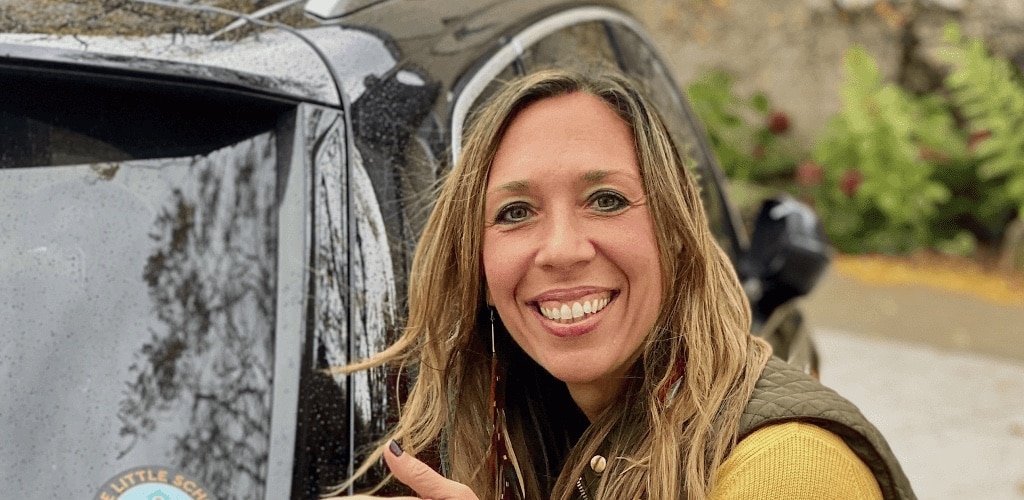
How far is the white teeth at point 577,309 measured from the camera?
5.80ft

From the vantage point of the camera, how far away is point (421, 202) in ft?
6.71

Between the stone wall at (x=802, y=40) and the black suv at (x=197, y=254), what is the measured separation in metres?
8.07

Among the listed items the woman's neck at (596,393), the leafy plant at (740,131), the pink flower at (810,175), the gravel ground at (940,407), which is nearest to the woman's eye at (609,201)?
the woman's neck at (596,393)

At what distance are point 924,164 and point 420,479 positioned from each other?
7.58 m

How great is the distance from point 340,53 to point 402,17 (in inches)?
9.8

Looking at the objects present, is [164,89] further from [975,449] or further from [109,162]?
[975,449]

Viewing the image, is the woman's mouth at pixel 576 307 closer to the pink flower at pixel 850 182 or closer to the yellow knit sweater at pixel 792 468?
the yellow knit sweater at pixel 792 468

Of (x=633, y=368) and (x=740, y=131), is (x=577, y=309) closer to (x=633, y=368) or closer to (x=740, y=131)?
(x=633, y=368)

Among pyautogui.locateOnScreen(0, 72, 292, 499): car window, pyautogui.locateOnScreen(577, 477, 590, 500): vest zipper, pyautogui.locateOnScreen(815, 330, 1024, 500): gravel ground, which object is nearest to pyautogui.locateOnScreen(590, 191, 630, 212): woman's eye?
pyautogui.locateOnScreen(577, 477, 590, 500): vest zipper

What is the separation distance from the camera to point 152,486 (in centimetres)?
176

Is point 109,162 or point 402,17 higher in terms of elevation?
point 402,17

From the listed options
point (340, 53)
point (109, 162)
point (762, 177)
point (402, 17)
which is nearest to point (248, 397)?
point (109, 162)

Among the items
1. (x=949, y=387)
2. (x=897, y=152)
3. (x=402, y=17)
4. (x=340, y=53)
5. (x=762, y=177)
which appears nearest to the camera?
(x=340, y=53)

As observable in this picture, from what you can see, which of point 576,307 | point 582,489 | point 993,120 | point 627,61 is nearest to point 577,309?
point 576,307
